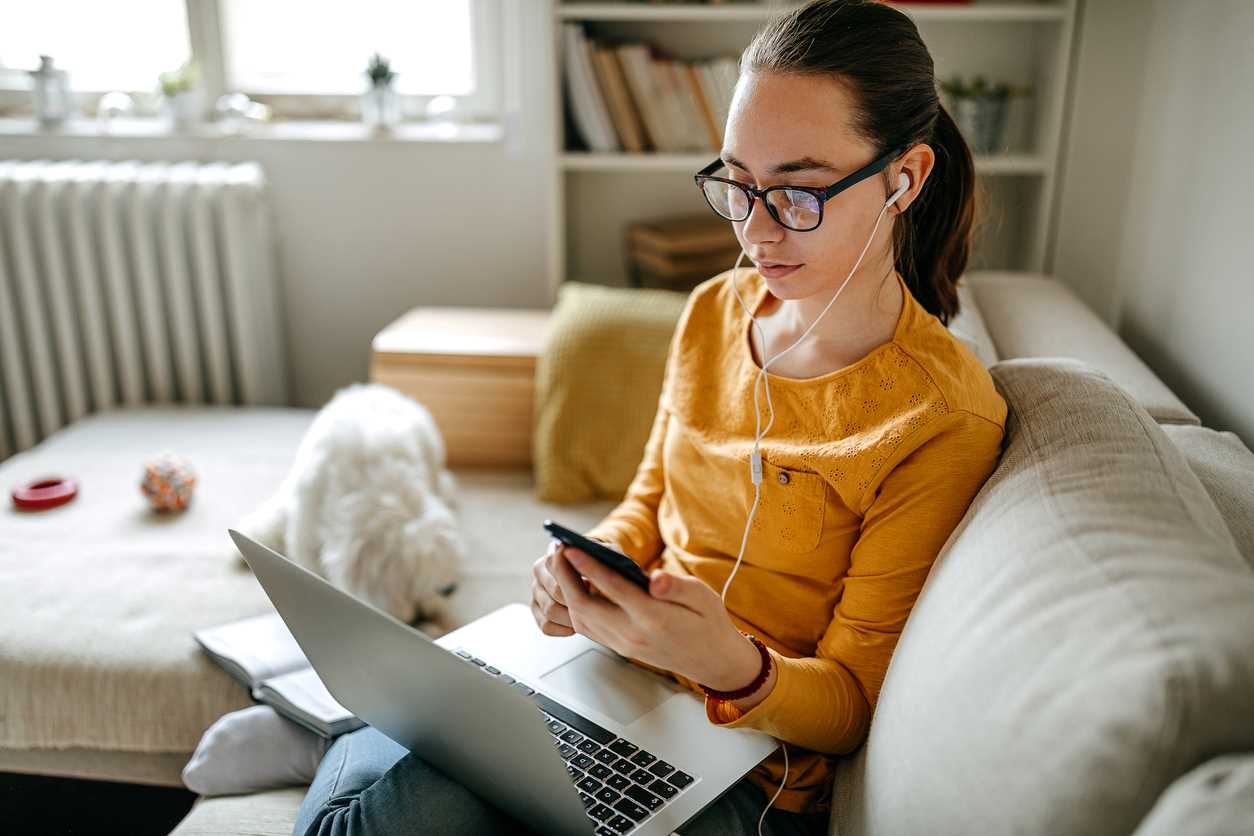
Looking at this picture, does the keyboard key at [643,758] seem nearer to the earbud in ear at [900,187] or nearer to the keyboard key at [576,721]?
the keyboard key at [576,721]

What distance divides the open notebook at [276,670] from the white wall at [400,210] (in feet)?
4.11

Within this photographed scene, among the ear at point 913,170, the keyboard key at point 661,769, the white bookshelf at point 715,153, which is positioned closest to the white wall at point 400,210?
the white bookshelf at point 715,153

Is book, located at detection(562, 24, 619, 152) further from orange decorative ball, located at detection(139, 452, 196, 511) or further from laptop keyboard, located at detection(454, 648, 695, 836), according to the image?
laptop keyboard, located at detection(454, 648, 695, 836)

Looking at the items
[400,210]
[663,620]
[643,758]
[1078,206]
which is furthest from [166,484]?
[1078,206]

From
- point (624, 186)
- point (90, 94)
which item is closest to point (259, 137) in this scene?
point (90, 94)

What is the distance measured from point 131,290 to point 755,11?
163cm

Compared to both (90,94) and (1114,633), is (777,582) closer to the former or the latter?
(1114,633)

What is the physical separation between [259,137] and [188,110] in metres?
0.18

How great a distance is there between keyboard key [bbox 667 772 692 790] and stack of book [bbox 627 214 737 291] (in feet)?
5.08

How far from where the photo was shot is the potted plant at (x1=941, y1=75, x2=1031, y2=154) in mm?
2332

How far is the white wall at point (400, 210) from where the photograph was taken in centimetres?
260

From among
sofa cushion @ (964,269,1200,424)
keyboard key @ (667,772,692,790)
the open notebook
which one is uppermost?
sofa cushion @ (964,269,1200,424)

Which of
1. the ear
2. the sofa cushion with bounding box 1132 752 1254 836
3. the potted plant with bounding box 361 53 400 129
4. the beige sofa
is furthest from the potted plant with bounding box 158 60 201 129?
the sofa cushion with bounding box 1132 752 1254 836

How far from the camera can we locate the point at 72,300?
260 centimetres
